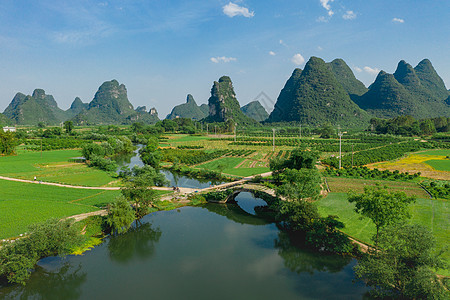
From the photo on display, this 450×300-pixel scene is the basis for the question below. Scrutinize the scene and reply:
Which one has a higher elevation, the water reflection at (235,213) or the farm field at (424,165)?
the farm field at (424,165)

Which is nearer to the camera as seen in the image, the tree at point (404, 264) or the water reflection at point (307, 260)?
the tree at point (404, 264)

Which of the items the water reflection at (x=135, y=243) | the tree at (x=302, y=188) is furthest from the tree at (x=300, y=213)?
the water reflection at (x=135, y=243)

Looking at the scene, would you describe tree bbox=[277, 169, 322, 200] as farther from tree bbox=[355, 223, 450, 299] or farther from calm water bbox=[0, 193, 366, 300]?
tree bbox=[355, 223, 450, 299]

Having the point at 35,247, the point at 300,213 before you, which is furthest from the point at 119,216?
the point at 300,213

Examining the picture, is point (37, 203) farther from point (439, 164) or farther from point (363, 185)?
point (439, 164)

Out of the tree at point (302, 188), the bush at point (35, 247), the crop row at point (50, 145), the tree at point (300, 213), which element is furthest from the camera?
the crop row at point (50, 145)

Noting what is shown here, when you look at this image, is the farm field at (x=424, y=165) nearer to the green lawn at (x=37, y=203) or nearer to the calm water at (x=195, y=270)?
the calm water at (x=195, y=270)
